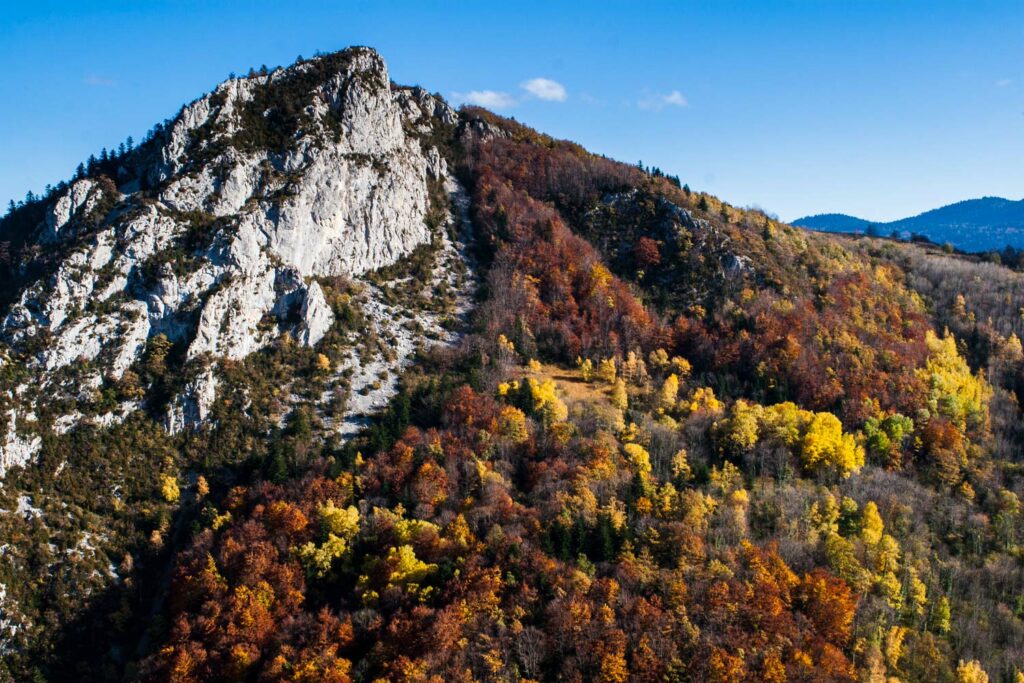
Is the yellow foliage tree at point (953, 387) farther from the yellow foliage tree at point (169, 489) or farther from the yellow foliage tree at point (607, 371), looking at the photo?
the yellow foliage tree at point (169, 489)

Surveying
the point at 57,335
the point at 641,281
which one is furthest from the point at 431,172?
the point at 57,335

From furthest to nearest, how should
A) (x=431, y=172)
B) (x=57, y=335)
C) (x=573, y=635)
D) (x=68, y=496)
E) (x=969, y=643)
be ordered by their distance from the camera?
(x=431, y=172) → (x=57, y=335) → (x=68, y=496) → (x=969, y=643) → (x=573, y=635)

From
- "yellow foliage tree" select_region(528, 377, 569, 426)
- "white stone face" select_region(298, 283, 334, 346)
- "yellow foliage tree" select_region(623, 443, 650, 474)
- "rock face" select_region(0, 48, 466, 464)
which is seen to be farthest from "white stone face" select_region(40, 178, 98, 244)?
"yellow foliage tree" select_region(623, 443, 650, 474)

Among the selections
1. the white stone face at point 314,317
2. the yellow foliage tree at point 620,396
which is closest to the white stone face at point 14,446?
the white stone face at point 314,317

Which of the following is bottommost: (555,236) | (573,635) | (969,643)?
(969,643)

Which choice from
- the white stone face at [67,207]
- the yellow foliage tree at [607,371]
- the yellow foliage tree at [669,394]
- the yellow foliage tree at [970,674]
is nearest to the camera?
the yellow foliage tree at [970,674]

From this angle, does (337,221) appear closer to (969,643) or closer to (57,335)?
(57,335)

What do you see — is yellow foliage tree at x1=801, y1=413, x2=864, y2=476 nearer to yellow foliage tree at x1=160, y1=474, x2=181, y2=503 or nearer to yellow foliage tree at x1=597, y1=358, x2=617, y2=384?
yellow foliage tree at x1=597, y1=358, x2=617, y2=384
